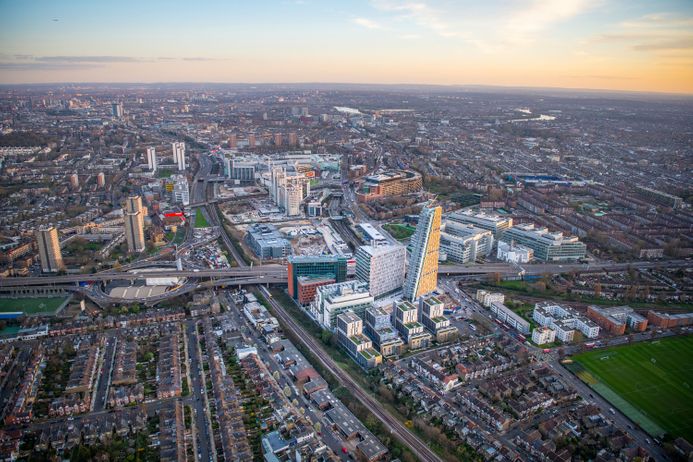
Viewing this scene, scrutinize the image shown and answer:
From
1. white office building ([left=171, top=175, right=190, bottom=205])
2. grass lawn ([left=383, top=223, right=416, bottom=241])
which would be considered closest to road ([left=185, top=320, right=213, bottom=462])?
grass lawn ([left=383, top=223, right=416, bottom=241])

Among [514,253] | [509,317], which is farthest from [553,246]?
[509,317]

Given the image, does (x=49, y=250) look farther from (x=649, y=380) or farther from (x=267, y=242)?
(x=649, y=380)

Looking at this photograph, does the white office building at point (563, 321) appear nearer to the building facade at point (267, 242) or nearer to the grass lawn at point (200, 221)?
the building facade at point (267, 242)

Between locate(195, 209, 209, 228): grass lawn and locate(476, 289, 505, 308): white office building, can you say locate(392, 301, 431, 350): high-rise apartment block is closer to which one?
locate(476, 289, 505, 308): white office building

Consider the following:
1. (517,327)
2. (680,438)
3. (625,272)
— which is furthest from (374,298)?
(625,272)

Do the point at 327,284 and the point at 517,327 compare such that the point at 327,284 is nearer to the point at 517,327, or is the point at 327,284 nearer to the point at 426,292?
the point at 426,292
